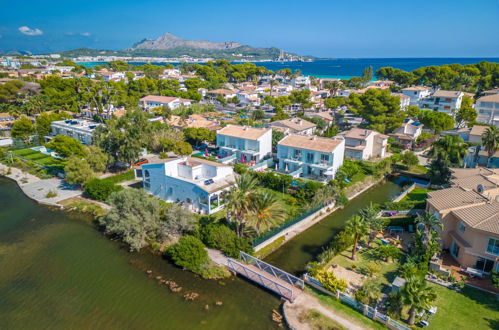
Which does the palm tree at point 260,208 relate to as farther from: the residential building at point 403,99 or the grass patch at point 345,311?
the residential building at point 403,99

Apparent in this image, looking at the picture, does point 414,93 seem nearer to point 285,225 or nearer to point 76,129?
point 285,225

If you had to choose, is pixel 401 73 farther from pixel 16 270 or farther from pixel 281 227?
pixel 16 270

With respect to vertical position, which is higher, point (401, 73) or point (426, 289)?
point (401, 73)

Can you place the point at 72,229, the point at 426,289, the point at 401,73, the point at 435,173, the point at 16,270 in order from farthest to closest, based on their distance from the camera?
the point at 401,73 < the point at 435,173 < the point at 72,229 < the point at 16,270 < the point at 426,289

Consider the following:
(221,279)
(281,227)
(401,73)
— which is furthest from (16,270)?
(401,73)

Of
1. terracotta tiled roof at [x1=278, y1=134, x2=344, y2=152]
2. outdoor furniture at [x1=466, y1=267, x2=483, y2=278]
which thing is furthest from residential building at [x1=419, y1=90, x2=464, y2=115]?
outdoor furniture at [x1=466, y1=267, x2=483, y2=278]

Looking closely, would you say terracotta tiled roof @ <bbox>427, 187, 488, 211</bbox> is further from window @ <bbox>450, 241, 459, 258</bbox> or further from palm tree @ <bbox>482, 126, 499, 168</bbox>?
palm tree @ <bbox>482, 126, 499, 168</bbox>
